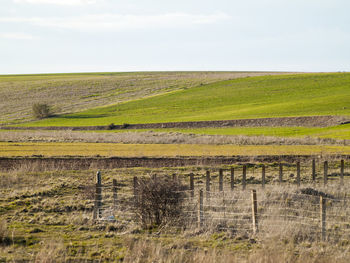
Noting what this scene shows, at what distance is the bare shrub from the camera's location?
563 inches

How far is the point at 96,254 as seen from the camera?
37.6 feet

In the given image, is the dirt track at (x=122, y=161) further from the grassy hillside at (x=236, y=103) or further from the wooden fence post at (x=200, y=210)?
the grassy hillside at (x=236, y=103)

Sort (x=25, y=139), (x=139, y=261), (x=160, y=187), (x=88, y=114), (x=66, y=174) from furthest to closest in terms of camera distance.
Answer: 1. (x=88, y=114)
2. (x=25, y=139)
3. (x=66, y=174)
4. (x=160, y=187)
5. (x=139, y=261)

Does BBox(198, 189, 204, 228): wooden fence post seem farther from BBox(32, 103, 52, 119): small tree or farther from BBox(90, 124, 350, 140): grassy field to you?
BBox(32, 103, 52, 119): small tree

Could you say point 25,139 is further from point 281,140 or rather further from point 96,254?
point 96,254

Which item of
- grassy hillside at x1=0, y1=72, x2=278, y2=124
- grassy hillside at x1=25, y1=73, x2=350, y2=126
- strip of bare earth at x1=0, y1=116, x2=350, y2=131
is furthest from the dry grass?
grassy hillside at x1=0, y1=72, x2=278, y2=124

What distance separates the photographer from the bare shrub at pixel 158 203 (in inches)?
563

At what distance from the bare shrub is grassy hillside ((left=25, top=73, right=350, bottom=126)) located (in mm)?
55294

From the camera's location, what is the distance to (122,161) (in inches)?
1292

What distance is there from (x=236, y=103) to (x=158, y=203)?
7097cm

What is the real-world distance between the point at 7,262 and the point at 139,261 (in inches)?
111

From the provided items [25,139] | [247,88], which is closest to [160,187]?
[25,139]

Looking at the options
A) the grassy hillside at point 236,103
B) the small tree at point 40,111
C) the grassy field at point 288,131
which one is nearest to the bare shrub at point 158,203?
the grassy field at point 288,131

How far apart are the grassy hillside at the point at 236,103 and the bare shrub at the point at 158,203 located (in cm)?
5529
